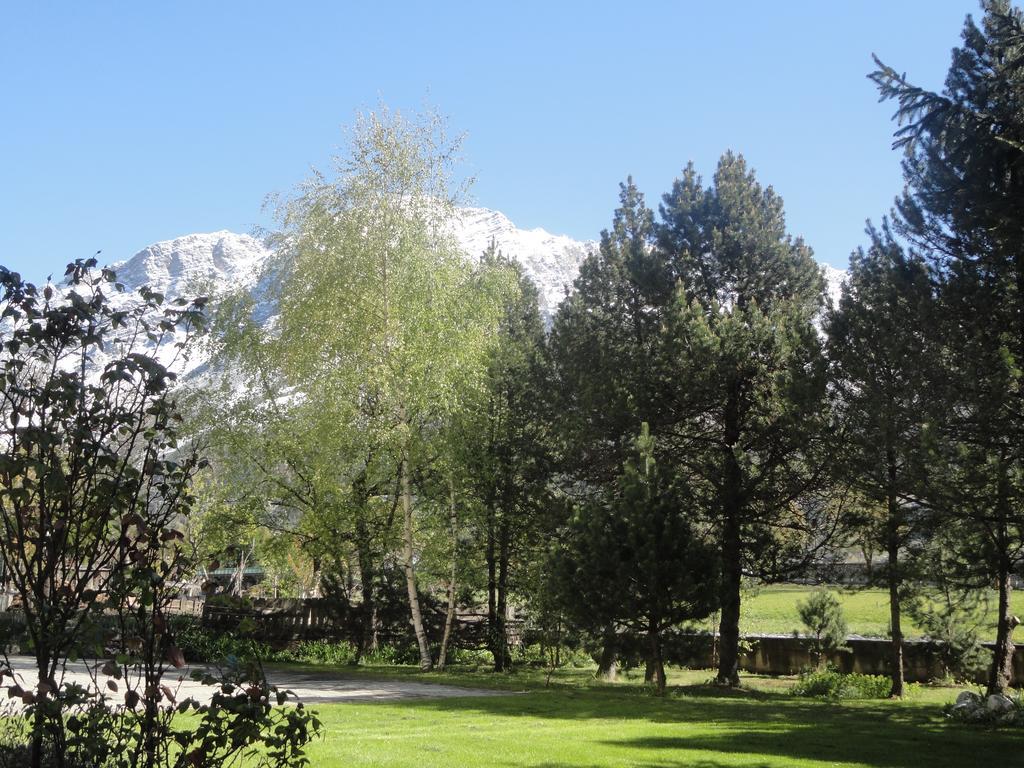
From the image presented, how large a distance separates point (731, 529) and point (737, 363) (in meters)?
3.58

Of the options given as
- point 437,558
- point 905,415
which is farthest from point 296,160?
point 905,415

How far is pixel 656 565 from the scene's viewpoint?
605 inches

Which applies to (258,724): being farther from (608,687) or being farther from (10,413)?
(608,687)

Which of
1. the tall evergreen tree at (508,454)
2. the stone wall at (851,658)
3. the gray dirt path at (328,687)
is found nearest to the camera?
the gray dirt path at (328,687)

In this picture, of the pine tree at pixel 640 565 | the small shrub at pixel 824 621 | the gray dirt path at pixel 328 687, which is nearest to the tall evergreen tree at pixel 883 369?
the pine tree at pixel 640 565

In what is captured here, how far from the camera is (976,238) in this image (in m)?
12.3

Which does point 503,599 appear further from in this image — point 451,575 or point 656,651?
point 656,651

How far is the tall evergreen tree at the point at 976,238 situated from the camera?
10.9 metres

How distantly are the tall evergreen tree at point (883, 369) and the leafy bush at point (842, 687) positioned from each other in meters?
5.37

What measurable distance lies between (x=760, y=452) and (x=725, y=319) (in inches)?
127

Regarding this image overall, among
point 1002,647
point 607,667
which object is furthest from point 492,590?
point 1002,647

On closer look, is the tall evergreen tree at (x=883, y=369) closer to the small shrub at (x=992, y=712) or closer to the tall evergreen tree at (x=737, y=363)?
the tall evergreen tree at (x=737, y=363)

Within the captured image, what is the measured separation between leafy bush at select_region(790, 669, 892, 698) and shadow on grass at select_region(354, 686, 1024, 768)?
1399 millimetres

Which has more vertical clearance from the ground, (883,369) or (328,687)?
(883,369)
